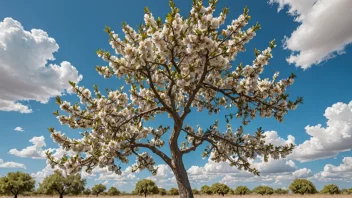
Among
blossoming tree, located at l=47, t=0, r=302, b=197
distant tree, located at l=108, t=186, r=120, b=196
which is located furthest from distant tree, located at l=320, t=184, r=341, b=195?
blossoming tree, located at l=47, t=0, r=302, b=197

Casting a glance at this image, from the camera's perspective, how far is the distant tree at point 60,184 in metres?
53.4

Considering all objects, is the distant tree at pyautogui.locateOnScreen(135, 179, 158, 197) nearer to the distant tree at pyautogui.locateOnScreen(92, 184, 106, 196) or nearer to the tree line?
the tree line

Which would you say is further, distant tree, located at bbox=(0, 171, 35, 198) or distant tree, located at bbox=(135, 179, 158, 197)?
distant tree, located at bbox=(135, 179, 158, 197)

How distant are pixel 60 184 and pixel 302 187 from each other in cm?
5125

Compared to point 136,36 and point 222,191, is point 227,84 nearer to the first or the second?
point 136,36

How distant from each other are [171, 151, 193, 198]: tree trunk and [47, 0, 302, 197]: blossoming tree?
0.04 metres

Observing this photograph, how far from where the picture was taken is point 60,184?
55000 millimetres

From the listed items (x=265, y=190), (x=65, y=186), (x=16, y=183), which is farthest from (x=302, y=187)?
(x=16, y=183)

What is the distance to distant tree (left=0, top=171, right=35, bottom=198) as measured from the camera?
50.8m

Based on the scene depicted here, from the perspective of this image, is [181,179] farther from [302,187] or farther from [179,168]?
[302,187]

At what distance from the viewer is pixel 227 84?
947 cm

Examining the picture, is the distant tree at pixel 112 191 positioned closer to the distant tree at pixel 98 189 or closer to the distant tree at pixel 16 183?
the distant tree at pixel 98 189

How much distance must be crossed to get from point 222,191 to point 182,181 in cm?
7167

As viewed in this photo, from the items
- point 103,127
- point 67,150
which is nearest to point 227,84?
point 103,127
